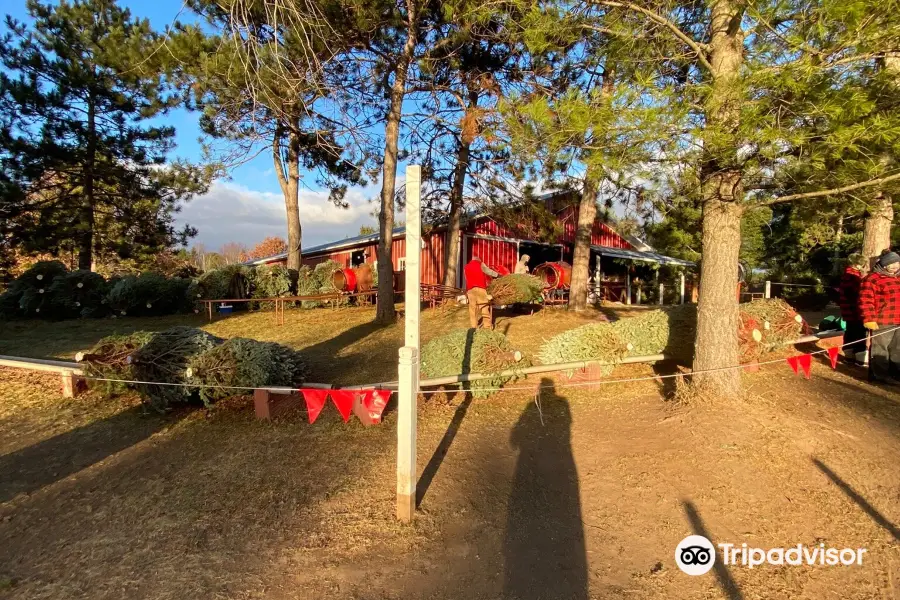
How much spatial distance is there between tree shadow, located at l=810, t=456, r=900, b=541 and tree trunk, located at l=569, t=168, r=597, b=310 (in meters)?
7.79

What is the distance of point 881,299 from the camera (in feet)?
18.9

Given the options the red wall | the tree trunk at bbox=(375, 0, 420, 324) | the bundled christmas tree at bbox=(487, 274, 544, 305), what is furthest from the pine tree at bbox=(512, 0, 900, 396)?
the red wall

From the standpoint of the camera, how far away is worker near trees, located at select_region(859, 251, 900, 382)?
5.67 meters

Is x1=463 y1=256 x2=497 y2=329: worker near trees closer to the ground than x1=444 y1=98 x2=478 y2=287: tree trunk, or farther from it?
closer to the ground

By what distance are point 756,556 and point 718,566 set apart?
265 millimetres

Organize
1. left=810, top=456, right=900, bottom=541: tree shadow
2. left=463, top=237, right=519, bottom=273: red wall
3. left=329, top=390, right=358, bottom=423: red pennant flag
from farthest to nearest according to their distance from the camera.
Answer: left=463, top=237, right=519, bottom=273: red wall → left=329, top=390, right=358, bottom=423: red pennant flag → left=810, top=456, right=900, bottom=541: tree shadow

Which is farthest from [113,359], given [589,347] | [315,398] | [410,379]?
[589,347]

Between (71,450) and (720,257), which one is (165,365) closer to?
(71,450)

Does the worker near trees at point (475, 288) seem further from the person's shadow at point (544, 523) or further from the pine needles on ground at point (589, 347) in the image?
the person's shadow at point (544, 523)

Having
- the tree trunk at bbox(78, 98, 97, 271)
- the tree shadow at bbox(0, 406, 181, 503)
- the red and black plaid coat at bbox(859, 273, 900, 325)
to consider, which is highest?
the tree trunk at bbox(78, 98, 97, 271)

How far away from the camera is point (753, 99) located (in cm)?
358

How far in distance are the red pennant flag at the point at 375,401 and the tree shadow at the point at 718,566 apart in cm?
233

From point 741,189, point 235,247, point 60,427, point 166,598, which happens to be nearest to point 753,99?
point 741,189

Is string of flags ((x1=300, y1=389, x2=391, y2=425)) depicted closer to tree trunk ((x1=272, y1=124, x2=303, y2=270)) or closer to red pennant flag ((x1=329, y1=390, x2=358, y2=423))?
red pennant flag ((x1=329, y1=390, x2=358, y2=423))
